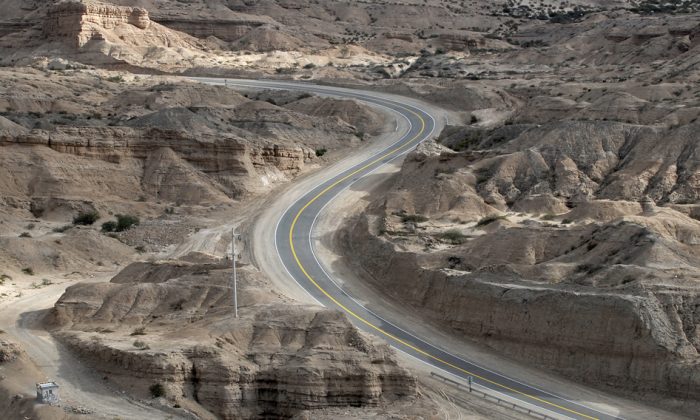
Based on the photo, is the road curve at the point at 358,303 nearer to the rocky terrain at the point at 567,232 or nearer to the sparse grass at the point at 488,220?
the rocky terrain at the point at 567,232

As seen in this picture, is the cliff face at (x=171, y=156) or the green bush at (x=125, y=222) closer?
the green bush at (x=125, y=222)

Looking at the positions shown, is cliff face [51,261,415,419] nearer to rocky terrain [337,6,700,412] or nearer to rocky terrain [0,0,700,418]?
rocky terrain [0,0,700,418]

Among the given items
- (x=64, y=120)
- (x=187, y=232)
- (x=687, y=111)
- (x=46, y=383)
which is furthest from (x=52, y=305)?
(x=687, y=111)

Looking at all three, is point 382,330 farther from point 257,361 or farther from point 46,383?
point 46,383

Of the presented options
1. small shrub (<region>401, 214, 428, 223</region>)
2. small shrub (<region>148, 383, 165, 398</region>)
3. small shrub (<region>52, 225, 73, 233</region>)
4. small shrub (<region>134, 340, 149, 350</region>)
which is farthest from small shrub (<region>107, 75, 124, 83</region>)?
small shrub (<region>148, 383, 165, 398</region>)

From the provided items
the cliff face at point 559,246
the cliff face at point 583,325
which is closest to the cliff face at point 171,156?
the cliff face at point 559,246
